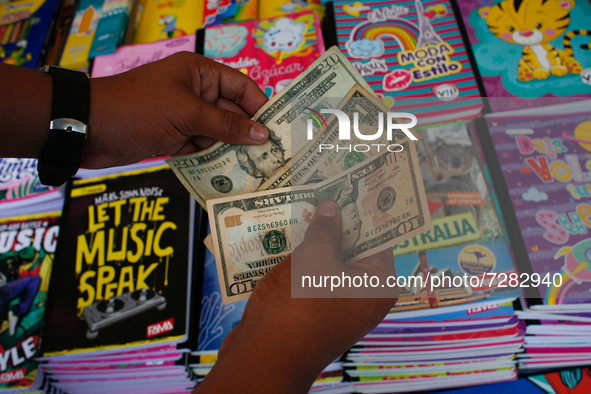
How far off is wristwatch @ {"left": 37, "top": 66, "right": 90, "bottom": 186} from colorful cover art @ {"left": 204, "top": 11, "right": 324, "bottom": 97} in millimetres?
789

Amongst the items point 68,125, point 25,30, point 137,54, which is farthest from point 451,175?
point 25,30

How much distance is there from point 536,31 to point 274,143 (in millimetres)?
1412

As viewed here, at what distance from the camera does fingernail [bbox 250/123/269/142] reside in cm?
109

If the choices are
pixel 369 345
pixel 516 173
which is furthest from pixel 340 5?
pixel 369 345

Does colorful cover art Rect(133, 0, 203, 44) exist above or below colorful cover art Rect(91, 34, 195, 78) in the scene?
above

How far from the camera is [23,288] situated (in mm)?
1310

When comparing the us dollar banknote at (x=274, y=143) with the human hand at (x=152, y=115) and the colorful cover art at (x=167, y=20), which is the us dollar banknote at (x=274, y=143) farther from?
the colorful cover art at (x=167, y=20)

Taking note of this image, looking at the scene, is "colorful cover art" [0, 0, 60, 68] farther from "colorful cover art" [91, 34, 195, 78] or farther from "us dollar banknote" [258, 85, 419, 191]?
"us dollar banknote" [258, 85, 419, 191]

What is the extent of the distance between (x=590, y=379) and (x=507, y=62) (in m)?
1.33

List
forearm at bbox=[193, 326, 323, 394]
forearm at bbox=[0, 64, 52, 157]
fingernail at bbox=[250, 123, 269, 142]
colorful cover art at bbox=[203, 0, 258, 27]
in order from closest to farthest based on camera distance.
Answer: forearm at bbox=[193, 326, 323, 394], forearm at bbox=[0, 64, 52, 157], fingernail at bbox=[250, 123, 269, 142], colorful cover art at bbox=[203, 0, 258, 27]

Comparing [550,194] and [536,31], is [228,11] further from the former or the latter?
[550,194]

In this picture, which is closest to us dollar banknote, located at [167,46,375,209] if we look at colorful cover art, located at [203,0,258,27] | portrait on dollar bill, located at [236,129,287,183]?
portrait on dollar bill, located at [236,129,287,183]

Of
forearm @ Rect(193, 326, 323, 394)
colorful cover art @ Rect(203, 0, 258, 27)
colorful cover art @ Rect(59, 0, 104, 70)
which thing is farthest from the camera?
colorful cover art @ Rect(203, 0, 258, 27)

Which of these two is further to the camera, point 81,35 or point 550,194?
point 81,35
